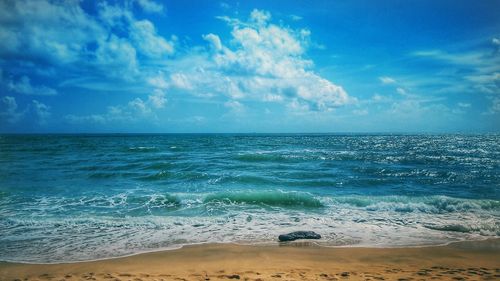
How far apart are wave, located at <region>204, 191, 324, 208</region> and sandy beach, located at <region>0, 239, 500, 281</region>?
17.9 ft

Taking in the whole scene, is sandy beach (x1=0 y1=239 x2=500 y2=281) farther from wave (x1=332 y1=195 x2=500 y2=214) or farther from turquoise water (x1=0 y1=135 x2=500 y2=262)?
wave (x1=332 y1=195 x2=500 y2=214)

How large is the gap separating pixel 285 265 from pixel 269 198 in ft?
25.0

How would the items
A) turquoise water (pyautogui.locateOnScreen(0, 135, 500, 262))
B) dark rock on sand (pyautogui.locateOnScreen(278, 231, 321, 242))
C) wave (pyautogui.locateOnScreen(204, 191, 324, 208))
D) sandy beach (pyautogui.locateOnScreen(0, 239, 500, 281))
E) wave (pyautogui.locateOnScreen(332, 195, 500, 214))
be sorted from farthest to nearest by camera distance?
wave (pyautogui.locateOnScreen(204, 191, 324, 208)), wave (pyautogui.locateOnScreen(332, 195, 500, 214)), turquoise water (pyautogui.locateOnScreen(0, 135, 500, 262)), dark rock on sand (pyautogui.locateOnScreen(278, 231, 321, 242)), sandy beach (pyautogui.locateOnScreen(0, 239, 500, 281))

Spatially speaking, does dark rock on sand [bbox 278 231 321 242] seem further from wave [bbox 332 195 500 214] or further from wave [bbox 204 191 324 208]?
wave [bbox 332 195 500 214]

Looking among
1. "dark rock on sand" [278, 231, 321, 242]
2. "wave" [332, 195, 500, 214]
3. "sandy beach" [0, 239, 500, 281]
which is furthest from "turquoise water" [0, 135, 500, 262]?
"sandy beach" [0, 239, 500, 281]

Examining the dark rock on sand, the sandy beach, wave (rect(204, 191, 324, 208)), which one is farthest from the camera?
wave (rect(204, 191, 324, 208))

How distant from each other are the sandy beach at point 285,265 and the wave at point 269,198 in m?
5.45

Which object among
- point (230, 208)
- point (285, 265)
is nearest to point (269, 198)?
point (230, 208)

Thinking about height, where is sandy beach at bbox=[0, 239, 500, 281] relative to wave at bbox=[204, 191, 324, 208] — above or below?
above

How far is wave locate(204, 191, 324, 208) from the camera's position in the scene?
13.5 metres

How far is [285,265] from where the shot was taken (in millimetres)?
6617

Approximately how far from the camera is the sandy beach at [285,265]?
602 cm

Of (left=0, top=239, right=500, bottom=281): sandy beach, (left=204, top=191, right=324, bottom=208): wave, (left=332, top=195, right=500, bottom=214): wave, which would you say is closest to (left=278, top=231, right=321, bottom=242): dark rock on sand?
(left=0, top=239, right=500, bottom=281): sandy beach

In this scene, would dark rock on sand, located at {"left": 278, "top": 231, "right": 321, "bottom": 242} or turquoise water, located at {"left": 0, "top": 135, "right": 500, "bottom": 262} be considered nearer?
dark rock on sand, located at {"left": 278, "top": 231, "right": 321, "bottom": 242}
